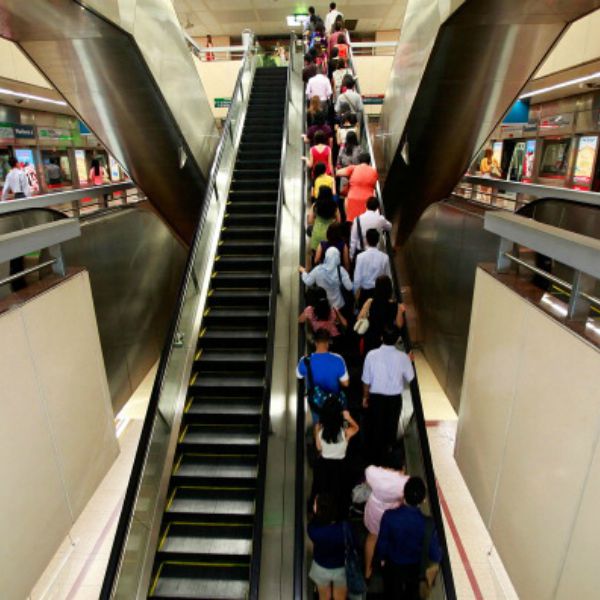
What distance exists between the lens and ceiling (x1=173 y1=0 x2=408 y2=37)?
16.2m

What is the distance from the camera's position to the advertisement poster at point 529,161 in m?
12.0

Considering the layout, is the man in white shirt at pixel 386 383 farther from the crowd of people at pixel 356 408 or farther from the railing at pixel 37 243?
the railing at pixel 37 243

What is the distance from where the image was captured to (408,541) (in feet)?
9.27

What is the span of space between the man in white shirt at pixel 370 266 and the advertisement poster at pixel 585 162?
7.49 meters

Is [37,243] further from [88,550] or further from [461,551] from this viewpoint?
[461,551]

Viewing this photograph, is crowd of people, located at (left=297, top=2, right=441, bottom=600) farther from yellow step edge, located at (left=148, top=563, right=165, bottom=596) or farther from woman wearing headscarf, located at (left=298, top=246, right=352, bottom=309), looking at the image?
yellow step edge, located at (left=148, top=563, right=165, bottom=596)

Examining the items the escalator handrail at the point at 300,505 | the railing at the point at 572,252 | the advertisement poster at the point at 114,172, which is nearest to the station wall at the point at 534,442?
the railing at the point at 572,252

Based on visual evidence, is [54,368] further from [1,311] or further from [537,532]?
[537,532]

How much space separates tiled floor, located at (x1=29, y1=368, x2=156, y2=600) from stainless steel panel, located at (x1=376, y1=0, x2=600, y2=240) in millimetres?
6050

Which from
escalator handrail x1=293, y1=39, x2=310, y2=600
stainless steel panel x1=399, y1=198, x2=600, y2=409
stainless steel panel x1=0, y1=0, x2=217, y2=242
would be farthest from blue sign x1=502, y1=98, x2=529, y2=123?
escalator handrail x1=293, y1=39, x2=310, y2=600

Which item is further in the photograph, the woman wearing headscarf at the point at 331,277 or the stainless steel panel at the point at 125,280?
the stainless steel panel at the point at 125,280

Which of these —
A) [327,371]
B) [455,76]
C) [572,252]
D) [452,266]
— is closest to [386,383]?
[327,371]

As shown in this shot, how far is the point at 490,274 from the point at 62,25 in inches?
193

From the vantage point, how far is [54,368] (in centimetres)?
399
